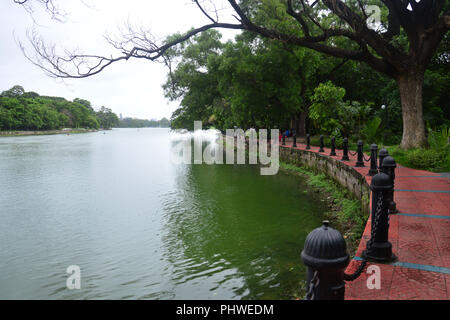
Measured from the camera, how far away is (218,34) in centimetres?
3192

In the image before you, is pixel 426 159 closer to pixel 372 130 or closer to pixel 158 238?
pixel 372 130

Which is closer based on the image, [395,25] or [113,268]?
[113,268]

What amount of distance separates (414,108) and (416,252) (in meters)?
→ 10.4

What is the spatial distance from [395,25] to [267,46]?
8.43 meters

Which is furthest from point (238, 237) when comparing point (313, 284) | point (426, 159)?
point (426, 159)

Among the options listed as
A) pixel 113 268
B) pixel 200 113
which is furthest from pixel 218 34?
pixel 113 268

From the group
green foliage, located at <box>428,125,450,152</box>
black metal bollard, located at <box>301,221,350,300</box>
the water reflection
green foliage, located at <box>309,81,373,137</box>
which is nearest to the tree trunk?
green foliage, located at <box>428,125,450,152</box>

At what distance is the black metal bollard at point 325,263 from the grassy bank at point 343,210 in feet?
10.9

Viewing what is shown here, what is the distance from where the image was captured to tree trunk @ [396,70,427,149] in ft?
42.7

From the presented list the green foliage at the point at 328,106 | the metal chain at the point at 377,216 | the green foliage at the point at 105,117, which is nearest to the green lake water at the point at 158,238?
the metal chain at the point at 377,216

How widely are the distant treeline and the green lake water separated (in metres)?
76.0

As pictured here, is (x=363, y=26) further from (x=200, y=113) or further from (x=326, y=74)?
(x=200, y=113)

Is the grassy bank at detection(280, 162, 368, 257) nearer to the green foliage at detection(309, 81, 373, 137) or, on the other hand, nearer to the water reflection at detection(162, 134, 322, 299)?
the water reflection at detection(162, 134, 322, 299)

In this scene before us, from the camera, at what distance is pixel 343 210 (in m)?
8.84
